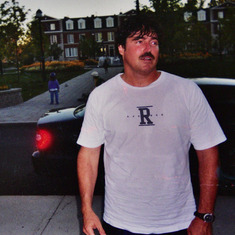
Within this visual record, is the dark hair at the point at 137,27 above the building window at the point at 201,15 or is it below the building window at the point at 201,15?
below

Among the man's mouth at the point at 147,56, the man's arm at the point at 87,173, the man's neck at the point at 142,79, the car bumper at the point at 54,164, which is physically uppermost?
the man's mouth at the point at 147,56

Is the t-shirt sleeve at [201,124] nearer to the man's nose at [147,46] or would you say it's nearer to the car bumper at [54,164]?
the man's nose at [147,46]

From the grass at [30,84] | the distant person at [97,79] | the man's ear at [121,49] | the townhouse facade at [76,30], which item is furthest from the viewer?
the townhouse facade at [76,30]

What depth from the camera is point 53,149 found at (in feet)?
16.0

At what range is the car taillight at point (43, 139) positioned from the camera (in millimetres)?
4863

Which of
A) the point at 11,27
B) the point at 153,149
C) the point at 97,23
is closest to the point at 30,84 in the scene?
the point at 11,27

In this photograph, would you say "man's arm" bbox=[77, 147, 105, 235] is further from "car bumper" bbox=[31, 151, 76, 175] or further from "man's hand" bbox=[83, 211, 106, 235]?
"car bumper" bbox=[31, 151, 76, 175]

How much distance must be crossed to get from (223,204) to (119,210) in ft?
9.62

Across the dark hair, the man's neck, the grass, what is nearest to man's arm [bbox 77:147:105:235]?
the man's neck

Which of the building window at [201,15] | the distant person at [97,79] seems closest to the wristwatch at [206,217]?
the distant person at [97,79]

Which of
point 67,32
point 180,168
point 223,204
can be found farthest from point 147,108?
point 67,32

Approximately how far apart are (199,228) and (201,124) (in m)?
0.56

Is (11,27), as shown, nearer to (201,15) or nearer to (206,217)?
(206,217)

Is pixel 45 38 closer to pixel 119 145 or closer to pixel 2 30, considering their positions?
pixel 2 30
